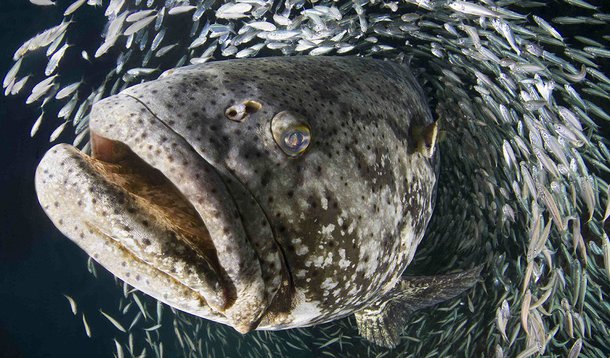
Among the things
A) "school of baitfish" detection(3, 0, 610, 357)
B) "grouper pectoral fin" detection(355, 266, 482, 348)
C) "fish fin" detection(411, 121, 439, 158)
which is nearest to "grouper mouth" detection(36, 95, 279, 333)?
"fish fin" detection(411, 121, 439, 158)

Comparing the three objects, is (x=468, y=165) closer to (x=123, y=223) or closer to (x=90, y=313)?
(x=123, y=223)

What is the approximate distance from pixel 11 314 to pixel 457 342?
9.03 m

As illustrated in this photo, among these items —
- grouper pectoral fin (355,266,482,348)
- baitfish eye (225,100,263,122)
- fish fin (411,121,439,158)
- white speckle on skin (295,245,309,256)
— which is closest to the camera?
baitfish eye (225,100,263,122)

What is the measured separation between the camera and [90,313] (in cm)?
835

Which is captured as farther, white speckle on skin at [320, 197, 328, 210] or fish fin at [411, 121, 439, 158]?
fish fin at [411, 121, 439, 158]

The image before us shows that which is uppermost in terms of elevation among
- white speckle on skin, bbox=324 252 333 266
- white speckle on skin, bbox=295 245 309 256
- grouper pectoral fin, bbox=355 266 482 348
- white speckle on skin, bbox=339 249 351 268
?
white speckle on skin, bbox=295 245 309 256

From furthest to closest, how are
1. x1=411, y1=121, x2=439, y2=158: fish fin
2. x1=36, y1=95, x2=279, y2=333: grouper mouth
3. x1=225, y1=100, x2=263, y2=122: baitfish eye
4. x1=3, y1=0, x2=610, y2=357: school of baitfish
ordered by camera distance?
x1=3, y1=0, x2=610, y2=357: school of baitfish
x1=411, y1=121, x2=439, y2=158: fish fin
x1=225, y1=100, x2=263, y2=122: baitfish eye
x1=36, y1=95, x2=279, y2=333: grouper mouth

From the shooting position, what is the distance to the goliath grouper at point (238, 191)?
159 cm

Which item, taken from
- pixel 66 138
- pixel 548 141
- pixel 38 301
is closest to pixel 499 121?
pixel 548 141

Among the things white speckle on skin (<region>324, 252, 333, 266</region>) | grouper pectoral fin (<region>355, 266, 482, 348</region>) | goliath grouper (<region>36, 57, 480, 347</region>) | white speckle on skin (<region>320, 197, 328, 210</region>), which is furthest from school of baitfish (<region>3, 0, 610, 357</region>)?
white speckle on skin (<region>320, 197, 328, 210</region>)

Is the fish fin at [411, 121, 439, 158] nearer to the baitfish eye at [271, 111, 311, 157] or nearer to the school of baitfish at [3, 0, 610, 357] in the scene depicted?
the baitfish eye at [271, 111, 311, 157]

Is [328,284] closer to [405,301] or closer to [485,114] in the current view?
[405,301]

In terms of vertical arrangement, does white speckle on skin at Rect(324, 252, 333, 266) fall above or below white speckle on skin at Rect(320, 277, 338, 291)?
above

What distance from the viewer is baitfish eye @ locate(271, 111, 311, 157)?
1.84m
